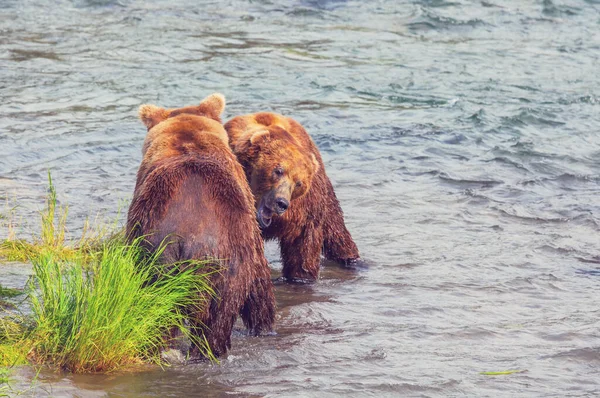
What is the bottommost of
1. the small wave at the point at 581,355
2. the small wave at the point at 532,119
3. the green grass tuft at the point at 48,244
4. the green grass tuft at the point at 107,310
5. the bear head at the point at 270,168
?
the small wave at the point at 581,355

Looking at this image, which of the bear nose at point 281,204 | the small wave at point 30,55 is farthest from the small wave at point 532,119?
the bear nose at point 281,204

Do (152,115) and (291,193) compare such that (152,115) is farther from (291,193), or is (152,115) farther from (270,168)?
(291,193)

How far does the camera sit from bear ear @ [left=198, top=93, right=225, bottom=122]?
6312 mm

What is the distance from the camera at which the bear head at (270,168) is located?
6566mm

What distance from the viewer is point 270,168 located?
259 inches

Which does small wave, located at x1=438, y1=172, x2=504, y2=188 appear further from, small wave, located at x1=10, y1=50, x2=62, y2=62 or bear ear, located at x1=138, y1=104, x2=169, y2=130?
small wave, located at x1=10, y1=50, x2=62, y2=62

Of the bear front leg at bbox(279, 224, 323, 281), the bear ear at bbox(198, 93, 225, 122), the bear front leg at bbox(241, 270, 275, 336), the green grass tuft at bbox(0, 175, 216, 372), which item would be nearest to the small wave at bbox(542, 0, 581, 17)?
the bear front leg at bbox(279, 224, 323, 281)

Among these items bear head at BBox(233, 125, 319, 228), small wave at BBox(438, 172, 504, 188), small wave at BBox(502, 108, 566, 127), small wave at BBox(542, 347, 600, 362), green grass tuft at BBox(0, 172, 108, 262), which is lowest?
small wave at BBox(438, 172, 504, 188)

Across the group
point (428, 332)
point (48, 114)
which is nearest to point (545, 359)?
point (428, 332)

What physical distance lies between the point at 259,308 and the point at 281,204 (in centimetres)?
97

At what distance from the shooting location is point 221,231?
515 cm

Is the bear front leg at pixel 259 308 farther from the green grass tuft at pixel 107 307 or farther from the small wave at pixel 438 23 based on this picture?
the small wave at pixel 438 23

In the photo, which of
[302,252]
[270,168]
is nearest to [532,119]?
[302,252]

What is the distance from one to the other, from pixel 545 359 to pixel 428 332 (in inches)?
30.7
